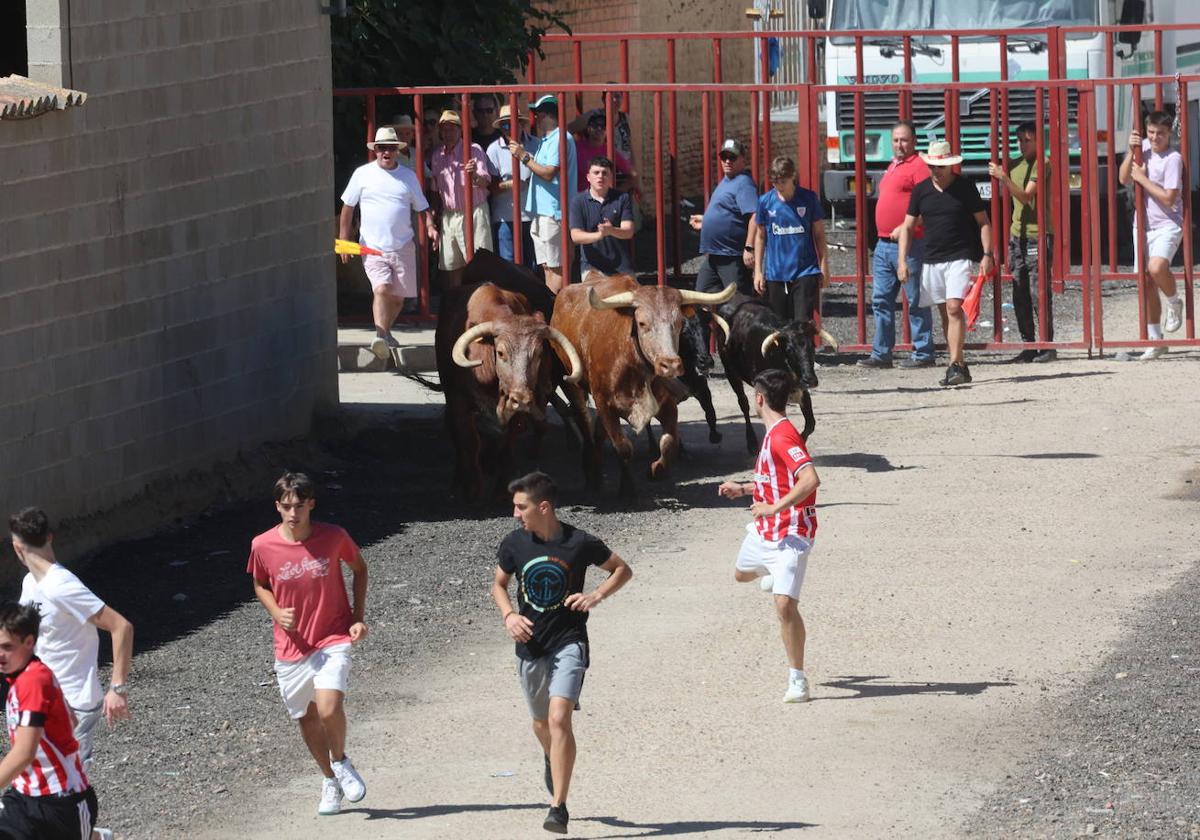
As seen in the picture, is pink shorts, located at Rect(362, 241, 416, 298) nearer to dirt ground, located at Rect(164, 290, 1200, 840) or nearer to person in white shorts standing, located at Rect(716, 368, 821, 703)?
dirt ground, located at Rect(164, 290, 1200, 840)

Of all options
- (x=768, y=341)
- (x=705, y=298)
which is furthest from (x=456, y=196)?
(x=705, y=298)

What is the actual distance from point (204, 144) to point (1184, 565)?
7046 millimetres

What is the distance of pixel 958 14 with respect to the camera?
22.8m

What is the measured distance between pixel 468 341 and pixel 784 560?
4.57 meters

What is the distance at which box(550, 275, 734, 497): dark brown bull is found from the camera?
1309 cm

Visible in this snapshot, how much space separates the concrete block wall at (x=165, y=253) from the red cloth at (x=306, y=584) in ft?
14.0

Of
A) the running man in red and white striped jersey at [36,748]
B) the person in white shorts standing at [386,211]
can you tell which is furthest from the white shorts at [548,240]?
the running man in red and white striped jersey at [36,748]

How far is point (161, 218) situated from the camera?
1344cm

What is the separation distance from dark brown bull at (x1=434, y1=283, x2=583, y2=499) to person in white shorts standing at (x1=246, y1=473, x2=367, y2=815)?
16.7 ft

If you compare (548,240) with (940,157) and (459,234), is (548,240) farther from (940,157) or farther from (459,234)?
(940,157)

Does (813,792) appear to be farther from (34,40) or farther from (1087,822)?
(34,40)

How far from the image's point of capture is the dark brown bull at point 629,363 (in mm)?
13086

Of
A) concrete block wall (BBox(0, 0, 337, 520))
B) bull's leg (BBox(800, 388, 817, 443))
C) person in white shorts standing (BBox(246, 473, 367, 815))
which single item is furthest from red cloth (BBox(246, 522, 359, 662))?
bull's leg (BBox(800, 388, 817, 443))

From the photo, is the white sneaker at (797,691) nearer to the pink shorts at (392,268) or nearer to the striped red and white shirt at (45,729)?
the striped red and white shirt at (45,729)
